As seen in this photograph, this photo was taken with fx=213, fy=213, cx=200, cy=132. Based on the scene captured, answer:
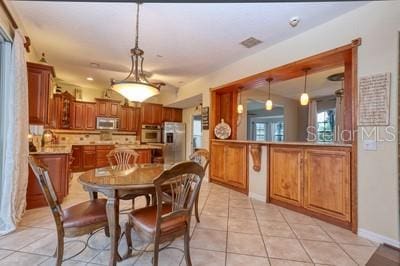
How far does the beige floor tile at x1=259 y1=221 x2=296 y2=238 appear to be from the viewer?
2.43 meters

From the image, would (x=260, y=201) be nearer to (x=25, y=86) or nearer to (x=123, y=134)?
(x=25, y=86)

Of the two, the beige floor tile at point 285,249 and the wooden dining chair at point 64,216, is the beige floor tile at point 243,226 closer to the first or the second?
the beige floor tile at point 285,249

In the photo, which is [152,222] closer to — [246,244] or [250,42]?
[246,244]

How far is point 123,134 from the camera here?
739 cm

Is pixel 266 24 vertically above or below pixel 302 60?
above

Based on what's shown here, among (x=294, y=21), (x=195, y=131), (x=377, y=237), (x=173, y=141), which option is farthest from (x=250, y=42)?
(x=173, y=141)

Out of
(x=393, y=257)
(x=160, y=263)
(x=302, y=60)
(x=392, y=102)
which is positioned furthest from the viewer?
(x=302, y=60)

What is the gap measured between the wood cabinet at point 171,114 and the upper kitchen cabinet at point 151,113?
0.50ft

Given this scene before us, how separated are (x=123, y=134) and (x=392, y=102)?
6.98m

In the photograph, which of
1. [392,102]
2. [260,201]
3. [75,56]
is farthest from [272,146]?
[75,56]

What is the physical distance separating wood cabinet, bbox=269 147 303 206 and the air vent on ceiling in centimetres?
Result: 177

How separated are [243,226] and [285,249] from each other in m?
0.61

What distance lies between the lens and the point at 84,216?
179cm

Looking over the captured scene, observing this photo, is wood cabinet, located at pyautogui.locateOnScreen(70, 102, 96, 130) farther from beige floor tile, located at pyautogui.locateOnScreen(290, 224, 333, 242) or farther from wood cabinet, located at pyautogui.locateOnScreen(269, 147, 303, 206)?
beige floor tile, located at pyautogui.locateOnScreen(290, 224, 333, 242)
